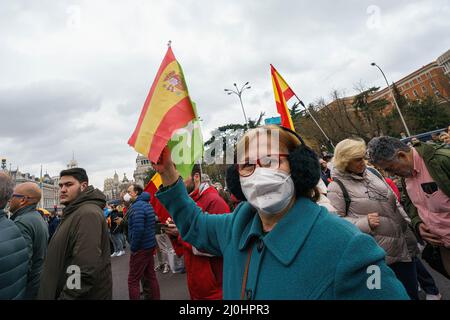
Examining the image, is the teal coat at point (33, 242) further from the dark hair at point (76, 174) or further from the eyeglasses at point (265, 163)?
the eyeglasses at point (265, 163)

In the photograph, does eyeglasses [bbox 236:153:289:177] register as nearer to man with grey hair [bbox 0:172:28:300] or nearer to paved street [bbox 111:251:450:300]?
man with grey hair [bbox 0:172:28:300]

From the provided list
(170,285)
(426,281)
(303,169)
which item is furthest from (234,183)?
(170,285)

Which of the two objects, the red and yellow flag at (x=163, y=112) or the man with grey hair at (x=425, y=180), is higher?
the red and yellow flag at (x=163, y=112)

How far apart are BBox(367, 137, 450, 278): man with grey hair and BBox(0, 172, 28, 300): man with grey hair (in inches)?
136

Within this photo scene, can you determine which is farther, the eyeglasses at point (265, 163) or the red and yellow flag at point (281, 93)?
the red and yellow flag at point (281, 93)

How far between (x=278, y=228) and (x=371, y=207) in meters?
1.85

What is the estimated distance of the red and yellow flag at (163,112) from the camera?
177cm

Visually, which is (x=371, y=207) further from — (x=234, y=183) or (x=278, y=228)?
(x=278, y=228)

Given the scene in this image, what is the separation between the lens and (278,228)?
130cm

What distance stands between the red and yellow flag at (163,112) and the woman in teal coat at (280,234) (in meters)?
0.13

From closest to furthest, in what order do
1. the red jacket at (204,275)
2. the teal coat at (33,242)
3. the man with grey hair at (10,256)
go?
the man with grey hair at (10,256) < the red jacket at (204,275) < the teal coat at (33,242)

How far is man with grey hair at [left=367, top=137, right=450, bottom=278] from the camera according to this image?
95.3 inches

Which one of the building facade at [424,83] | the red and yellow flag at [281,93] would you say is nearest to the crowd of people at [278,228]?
the red and yellow flag at [281,93]

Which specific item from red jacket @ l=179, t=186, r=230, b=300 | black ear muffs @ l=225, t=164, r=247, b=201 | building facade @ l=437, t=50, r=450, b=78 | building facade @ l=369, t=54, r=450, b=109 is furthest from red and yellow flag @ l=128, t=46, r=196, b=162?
building facade @ l=437, t=50, r=450, b=78
